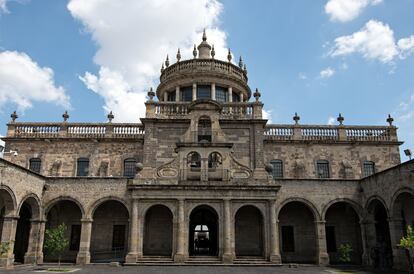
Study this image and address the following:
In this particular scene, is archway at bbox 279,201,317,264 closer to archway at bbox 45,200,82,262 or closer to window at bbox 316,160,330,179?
window at bbox 316,160,330,179

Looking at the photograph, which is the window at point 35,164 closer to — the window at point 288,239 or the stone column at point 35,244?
the stone column at point 35,244

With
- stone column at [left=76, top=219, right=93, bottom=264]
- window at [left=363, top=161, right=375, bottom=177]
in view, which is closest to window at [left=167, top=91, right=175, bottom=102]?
stone column at [left=76, top=219, right=93, bottom=264]

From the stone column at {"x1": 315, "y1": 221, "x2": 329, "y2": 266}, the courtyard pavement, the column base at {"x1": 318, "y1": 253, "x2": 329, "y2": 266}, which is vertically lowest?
the courtyard pavement

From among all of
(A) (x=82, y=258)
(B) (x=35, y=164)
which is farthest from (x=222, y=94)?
(A) (x=82, y=258)

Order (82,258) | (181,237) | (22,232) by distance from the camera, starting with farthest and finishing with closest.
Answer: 1. (22,232)
2. (82,258)
3. (181,237)

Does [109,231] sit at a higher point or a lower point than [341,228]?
lower

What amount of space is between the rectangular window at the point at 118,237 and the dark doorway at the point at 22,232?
5.91m

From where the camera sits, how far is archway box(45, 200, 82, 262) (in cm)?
2772

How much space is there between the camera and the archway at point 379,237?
23.4 meters

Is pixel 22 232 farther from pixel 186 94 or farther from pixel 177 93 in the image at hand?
pixel 186 94

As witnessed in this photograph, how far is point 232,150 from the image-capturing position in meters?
27.9

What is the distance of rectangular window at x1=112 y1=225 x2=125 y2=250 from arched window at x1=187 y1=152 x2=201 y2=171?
7133 mm

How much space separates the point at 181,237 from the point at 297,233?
29.5 feet

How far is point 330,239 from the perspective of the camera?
27922 mm
